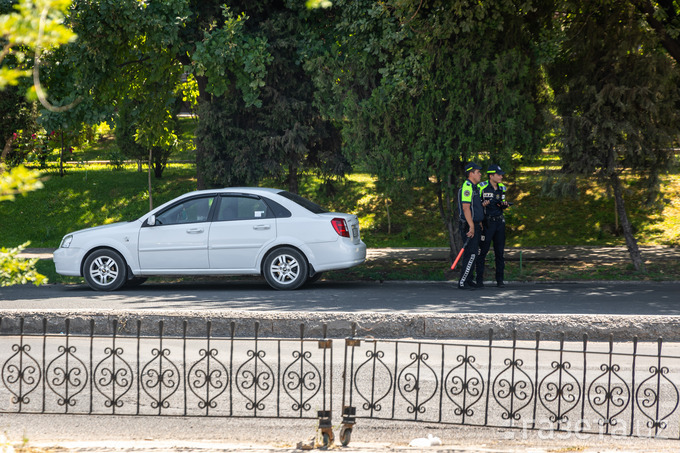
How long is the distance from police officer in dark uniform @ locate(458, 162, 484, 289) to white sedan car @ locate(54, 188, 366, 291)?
67.5 inches

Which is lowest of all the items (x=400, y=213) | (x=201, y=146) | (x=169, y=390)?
(x=169, y=390)

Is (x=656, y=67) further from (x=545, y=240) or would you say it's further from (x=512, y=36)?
(x=545, y=240)

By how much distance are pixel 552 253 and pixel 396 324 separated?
9.28 metres

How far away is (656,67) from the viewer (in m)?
12.4

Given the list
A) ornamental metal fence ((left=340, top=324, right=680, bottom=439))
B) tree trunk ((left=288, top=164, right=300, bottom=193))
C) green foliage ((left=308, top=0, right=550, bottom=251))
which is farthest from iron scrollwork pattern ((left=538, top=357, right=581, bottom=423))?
tree trunk ((left=288, top=164, right=300, bottom=193))

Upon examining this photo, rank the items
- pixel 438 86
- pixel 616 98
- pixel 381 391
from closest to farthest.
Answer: pixel 381 391 < pixel 616 98 < pixel 438 86

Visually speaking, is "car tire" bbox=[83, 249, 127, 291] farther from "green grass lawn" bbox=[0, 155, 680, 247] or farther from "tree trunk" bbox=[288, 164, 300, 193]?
"green grass lawn" bbox=[0, 155, 680, 247]

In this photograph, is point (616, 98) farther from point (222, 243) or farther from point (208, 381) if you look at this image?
point (208, 381)

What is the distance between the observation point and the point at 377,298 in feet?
34.1

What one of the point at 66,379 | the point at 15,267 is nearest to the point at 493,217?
the point at 66,379

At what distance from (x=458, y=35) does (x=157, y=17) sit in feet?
18.3

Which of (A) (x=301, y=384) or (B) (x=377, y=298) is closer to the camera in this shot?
(A) (x=301, y=384)

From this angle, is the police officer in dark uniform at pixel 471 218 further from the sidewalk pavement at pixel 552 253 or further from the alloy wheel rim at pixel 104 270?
the alloy wheel rim at pixel 104 270

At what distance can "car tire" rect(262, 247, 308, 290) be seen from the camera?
11.3 meters
